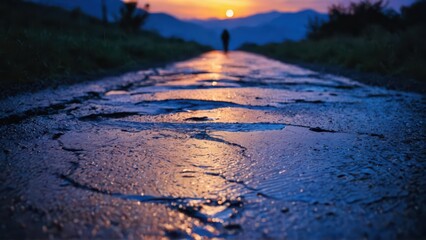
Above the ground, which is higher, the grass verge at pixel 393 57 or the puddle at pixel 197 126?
the grass verge at pixel 393 57

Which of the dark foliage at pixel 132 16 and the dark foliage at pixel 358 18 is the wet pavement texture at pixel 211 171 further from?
the dark foliage at pixel 132 16

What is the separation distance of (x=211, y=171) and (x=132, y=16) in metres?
26.8

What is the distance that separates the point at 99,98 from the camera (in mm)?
4809

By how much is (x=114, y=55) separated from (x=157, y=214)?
9.20 meters

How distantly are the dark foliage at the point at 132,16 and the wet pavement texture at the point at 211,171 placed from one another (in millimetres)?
23929

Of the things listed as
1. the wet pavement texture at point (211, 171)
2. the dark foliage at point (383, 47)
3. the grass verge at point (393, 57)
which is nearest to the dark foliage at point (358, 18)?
the dark foliage at point (383, 47)

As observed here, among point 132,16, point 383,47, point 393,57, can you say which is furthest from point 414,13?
point 132,16

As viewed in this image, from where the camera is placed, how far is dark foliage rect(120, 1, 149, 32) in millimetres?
26750

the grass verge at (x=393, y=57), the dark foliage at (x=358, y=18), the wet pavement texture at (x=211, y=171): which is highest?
the dark foliage at (x=358, y=18)

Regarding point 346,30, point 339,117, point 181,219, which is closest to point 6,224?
point 181,219

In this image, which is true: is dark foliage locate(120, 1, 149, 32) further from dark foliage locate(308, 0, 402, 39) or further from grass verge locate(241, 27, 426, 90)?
grass verge locate(241, 27, 426, 90)

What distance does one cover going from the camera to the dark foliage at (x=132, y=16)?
2675 centimetres

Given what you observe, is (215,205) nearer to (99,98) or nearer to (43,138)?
(43,138)

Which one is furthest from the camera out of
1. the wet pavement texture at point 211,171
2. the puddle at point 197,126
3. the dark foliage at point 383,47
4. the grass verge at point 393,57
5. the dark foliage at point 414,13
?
the dark foliage at point 414,13
